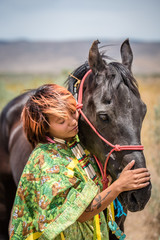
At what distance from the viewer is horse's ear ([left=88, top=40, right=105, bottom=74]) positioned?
5.41 feet

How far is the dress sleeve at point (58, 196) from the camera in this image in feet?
4.41

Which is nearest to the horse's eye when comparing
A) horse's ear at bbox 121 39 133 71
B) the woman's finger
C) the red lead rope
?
the red lead rope

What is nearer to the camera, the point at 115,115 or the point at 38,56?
the point at 115,115

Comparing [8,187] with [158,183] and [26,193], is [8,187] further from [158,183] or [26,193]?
[158,183]

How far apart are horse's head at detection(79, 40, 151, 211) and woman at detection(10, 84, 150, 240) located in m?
0.09

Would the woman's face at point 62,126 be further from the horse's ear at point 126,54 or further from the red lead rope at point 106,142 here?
the horse's ear at point 126,54

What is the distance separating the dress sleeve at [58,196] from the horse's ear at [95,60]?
0.69m

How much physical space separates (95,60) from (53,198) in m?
0.94

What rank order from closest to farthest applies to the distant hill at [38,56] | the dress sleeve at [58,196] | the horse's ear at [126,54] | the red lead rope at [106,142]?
the dress sleeve at [58,196]
the red lead rope at [106,142]
the horse's ear at [126,54]
the distant hill at [38,56]

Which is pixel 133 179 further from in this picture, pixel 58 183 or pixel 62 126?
pixel 62 126

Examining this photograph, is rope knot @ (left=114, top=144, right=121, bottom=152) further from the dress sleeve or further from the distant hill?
the distant hill

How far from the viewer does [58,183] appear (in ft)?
4.48

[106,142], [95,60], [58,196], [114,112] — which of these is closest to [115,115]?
[114,112]

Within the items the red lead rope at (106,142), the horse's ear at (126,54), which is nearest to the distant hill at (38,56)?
the horse's ear at (126,54)
